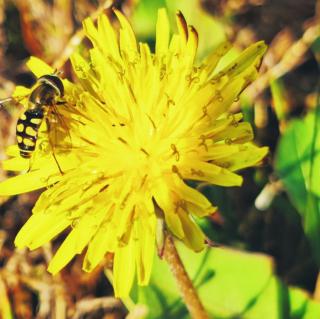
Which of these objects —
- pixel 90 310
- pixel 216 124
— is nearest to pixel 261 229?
pixel 90 310

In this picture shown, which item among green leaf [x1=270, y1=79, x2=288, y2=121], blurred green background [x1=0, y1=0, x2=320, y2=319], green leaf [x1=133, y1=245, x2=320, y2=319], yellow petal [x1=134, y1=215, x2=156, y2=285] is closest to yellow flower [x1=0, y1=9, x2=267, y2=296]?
yellow petal [x1=134, y1=215, x2=156, y2=285]

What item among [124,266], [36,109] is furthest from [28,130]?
[124,266]

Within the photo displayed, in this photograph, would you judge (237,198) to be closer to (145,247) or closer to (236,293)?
(236,293)

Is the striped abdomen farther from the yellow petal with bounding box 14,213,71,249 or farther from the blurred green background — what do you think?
the blurred green background

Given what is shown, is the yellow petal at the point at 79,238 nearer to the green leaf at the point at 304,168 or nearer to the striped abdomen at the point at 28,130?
the striped abdomen at the point at 28,130

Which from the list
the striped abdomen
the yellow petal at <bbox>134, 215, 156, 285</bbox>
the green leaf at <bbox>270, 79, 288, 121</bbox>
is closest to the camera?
the yellow petal at <bbox>134, 215, 156, 285</bbox>
